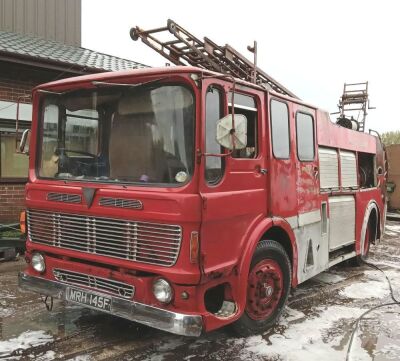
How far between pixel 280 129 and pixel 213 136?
3.94 ft

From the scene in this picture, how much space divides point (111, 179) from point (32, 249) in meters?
1.15

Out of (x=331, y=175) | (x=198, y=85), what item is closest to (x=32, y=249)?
(x=198, y=85)

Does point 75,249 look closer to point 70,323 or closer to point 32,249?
point 32,249

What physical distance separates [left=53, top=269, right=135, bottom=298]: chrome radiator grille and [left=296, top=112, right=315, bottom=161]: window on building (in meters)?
2.37

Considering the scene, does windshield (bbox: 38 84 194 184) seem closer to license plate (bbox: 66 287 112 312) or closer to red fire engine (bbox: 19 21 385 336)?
red fire engine (bbox: 19 21 385 336)

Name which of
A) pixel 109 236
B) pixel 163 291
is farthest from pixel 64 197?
pixel 163 291

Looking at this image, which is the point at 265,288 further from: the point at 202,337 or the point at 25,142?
the point at 25,142

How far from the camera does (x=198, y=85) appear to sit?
358 cm

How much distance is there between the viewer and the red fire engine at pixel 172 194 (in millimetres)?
3562

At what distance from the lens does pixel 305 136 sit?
17.3 feet

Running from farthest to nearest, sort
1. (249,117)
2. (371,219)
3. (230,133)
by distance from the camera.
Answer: (371,219)
(249,117)
(230,133)

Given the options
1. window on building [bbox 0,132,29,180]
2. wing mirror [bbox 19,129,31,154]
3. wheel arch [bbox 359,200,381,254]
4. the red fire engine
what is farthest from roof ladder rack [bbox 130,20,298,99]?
window on building [bbox 0,132,29,180]

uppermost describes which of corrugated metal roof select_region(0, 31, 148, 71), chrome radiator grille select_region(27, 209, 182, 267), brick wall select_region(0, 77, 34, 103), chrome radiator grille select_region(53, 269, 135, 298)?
corrugated metal roof select_region(0, 31, 148, 71)

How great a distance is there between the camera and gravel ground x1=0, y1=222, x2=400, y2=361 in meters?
3.94
